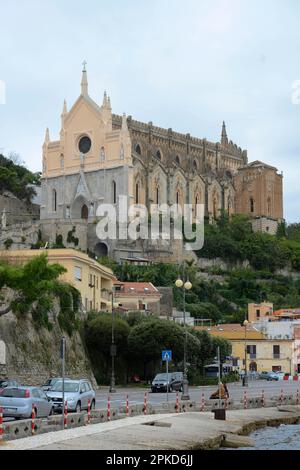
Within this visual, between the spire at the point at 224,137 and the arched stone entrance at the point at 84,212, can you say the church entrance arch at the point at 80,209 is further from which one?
the spire at the point at 224,137

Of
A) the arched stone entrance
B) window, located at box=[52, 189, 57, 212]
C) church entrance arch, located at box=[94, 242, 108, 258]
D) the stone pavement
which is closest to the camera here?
the stone pavement

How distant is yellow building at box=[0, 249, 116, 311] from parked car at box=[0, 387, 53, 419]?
28.3 meters

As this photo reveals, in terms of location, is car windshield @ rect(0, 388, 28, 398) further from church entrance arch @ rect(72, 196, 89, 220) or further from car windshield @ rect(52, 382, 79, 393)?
church entrance arch @ rect(72, 196, 89, 220)

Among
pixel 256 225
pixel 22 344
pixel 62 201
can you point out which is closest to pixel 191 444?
pixel 22 344

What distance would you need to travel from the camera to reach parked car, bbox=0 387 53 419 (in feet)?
98.9

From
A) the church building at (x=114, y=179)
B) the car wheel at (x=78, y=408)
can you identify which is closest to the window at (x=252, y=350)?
the church building at (x=114, y=179)

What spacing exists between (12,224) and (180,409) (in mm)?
82996

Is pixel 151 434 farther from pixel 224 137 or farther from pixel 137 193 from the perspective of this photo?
pixel 224 137

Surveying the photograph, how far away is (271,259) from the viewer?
135 m

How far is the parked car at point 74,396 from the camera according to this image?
33781 millimetres

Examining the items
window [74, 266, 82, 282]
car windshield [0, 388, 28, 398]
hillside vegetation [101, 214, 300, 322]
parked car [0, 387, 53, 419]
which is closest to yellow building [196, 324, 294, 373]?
hillside vegetation [101, 214, 300, 322]

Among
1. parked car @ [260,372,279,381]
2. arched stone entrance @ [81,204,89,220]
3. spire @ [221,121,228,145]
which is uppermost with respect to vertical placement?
spire @ [221,121,228,145]

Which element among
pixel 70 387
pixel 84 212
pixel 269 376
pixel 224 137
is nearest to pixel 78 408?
pixel 70 387
